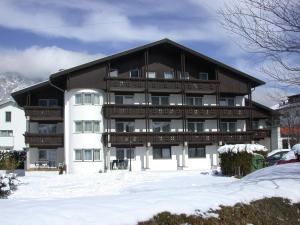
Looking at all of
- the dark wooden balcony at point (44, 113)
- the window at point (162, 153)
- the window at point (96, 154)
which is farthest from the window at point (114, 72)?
the window at point (162, 153)

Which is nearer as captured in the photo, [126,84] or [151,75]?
[126,84]

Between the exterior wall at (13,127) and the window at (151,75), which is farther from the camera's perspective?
the exterior wall at (13,127)

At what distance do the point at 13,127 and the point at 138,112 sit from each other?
105 feet

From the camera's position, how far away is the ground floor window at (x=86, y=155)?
44531 mm

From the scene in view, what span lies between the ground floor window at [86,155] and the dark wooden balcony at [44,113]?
3762 mm

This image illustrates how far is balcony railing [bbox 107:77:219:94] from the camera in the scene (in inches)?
1769

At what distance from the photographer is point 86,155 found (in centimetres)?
4469

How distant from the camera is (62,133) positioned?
151 ft

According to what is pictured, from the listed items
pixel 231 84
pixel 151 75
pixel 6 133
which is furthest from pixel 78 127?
pixel 6 133

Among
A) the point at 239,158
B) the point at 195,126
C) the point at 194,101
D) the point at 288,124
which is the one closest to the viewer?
the point at 239,158

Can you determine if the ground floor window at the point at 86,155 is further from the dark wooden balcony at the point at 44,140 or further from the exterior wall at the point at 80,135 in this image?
the dark wooden balcony at the point at 44,140

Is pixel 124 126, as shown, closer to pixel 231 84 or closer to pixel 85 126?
pixel 85 126

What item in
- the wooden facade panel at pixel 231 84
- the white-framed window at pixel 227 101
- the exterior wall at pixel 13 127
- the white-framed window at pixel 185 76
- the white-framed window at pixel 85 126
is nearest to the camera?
the white-framed window at pixel 85 126

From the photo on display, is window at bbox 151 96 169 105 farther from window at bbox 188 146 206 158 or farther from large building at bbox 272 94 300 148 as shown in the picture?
large building at bbox 272 94 300 148
